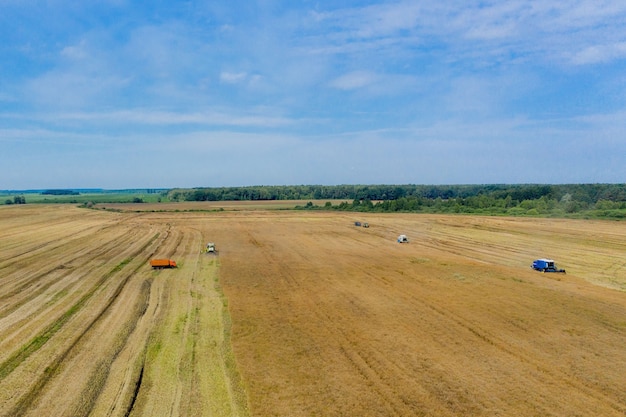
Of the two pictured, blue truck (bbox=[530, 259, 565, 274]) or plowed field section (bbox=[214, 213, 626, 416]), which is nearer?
plowed field section (bbox=[214, 213, 626, 416])

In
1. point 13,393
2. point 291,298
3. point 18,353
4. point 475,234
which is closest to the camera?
point 13,393

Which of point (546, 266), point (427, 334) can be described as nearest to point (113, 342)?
point (427, 334)

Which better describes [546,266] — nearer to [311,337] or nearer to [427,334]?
[427,334]

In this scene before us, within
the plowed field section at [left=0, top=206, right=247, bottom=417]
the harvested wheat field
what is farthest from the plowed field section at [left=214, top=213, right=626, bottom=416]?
the plowed field section at [left=0, top=206, right=247, bottom=417]

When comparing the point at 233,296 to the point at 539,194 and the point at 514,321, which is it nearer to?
the point at 514,321

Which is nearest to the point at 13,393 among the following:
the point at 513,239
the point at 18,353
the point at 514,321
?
the point at 18,353

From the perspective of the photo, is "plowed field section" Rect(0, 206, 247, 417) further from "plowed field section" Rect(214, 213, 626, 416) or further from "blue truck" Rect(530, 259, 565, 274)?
"blue truck" Rect(530, 259, 565, 274)

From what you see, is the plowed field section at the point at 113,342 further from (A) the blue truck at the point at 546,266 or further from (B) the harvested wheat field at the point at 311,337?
(A) the blue truck at the point at 546,266

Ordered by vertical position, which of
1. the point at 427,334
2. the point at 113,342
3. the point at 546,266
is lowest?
the point at 427,334
